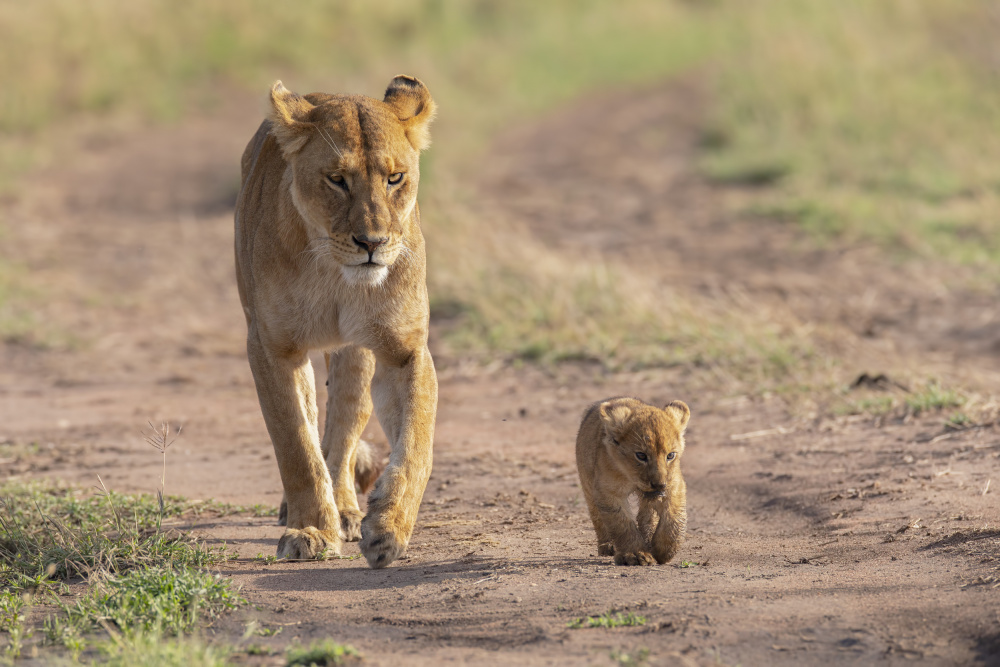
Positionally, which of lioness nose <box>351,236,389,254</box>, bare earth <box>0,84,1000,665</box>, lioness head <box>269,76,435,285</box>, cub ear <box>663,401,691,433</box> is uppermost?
lioness head <box>269,76,435,285</box>

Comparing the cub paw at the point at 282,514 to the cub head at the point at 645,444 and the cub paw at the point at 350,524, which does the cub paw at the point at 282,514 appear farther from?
the cub head at the point at 645,444

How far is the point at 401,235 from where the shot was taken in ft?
14.6

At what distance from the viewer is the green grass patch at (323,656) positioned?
3.25 m

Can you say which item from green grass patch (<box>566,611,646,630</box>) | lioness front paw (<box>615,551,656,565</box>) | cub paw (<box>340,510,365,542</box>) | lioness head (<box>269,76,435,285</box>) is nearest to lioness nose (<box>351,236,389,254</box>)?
lioness head (<box>269,76,435,285</box>)

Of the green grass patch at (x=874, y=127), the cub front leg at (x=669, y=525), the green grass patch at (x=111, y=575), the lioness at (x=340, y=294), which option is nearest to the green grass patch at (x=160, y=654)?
the green grass patch at (x=111, y=575)

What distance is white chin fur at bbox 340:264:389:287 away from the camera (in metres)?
4.37

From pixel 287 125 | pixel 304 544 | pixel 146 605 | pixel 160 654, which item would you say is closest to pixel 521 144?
pixel 287 125

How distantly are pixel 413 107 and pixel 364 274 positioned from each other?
930 millimetres

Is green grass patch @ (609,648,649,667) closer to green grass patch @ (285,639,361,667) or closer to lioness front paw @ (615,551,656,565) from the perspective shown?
green grass patch @ (285,639,361,667)

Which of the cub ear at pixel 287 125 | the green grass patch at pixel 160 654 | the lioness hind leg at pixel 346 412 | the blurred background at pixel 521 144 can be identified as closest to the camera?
the green grass patch at pixel 160 654

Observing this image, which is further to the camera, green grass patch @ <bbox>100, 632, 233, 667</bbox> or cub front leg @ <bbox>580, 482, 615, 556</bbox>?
cub front leg @ <bbox>580, 482, 615, 556</bbox>

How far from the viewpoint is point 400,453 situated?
14.9 ft

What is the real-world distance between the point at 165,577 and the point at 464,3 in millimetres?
24453

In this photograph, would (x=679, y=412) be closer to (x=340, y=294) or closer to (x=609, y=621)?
(x=609, y=621)
